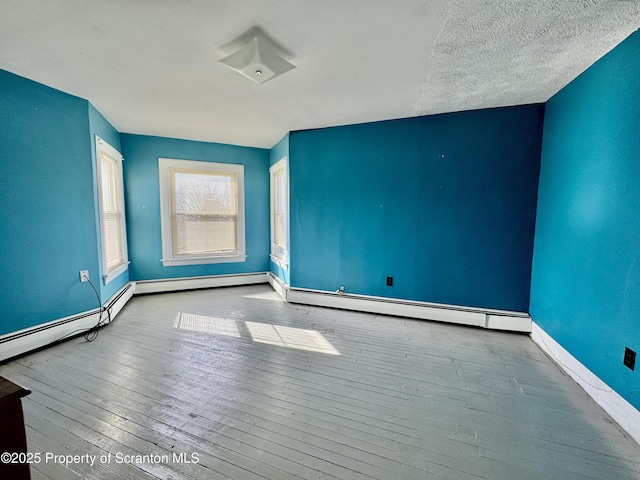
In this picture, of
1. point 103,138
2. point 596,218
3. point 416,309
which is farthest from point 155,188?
point 596,218

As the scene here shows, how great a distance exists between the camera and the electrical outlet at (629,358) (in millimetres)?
1609

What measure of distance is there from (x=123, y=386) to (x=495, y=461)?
8.03 feet

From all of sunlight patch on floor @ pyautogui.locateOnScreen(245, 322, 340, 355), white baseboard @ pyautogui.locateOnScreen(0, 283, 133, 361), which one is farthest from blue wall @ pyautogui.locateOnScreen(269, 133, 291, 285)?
white baseboard @ pyautogui.locateOnScreen(0, 283, 133, 361)

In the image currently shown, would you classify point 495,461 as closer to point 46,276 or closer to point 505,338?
point 505,338

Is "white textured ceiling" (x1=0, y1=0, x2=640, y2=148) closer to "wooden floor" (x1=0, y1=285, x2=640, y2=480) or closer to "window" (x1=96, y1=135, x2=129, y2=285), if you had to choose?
"window" (x1=96, y1=135, x2=129, y2=285)

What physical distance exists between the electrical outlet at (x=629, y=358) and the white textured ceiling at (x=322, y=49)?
6.45 feet

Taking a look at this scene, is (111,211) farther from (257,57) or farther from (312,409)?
(312,409)

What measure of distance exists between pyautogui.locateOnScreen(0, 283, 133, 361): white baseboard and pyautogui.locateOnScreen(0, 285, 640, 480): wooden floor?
4.0 inches

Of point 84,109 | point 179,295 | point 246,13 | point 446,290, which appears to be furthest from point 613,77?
point 179,295

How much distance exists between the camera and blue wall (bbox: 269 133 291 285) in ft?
12.9

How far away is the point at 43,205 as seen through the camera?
2.49 meters

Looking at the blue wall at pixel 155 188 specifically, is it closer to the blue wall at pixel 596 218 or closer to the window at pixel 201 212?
the window at pixel 201 212

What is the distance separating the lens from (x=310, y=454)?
4.72 ft

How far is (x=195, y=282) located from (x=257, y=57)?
369 centimetres
